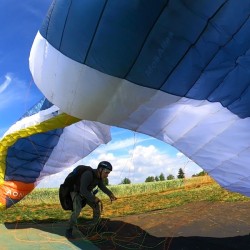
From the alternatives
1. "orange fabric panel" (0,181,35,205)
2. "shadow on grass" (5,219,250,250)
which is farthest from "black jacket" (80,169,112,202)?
"orange fabric panel" (0,181,35,205)

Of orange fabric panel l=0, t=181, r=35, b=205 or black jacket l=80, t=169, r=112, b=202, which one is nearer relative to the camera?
black jacket l=80, t=169, r=112, b=202

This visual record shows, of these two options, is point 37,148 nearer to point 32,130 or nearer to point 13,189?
point 32,130

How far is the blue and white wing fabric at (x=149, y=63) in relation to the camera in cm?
312

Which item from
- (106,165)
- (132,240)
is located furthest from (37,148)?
(132,240)

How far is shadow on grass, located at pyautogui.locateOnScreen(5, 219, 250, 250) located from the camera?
5301mm

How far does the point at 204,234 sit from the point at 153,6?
161 inches

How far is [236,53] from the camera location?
3617mm

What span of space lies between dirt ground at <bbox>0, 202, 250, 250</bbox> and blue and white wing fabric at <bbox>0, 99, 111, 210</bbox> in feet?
2.96

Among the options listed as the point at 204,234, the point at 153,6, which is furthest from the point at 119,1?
the point at 204,234

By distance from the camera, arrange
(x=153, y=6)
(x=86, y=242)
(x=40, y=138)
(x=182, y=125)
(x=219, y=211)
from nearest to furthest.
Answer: (x=153, y=6)
(x=182, y=125)
(x=86, y=242)
(x=40, y=138)
(x=219, y=211)

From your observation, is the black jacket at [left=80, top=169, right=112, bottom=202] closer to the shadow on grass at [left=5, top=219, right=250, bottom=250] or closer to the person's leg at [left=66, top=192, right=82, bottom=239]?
the person's leg at [left=66, top=192, right=82, bottom=239]

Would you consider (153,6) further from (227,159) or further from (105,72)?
(227,159)

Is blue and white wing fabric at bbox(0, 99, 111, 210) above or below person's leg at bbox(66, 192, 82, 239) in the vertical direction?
above

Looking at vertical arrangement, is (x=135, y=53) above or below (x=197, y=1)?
below
